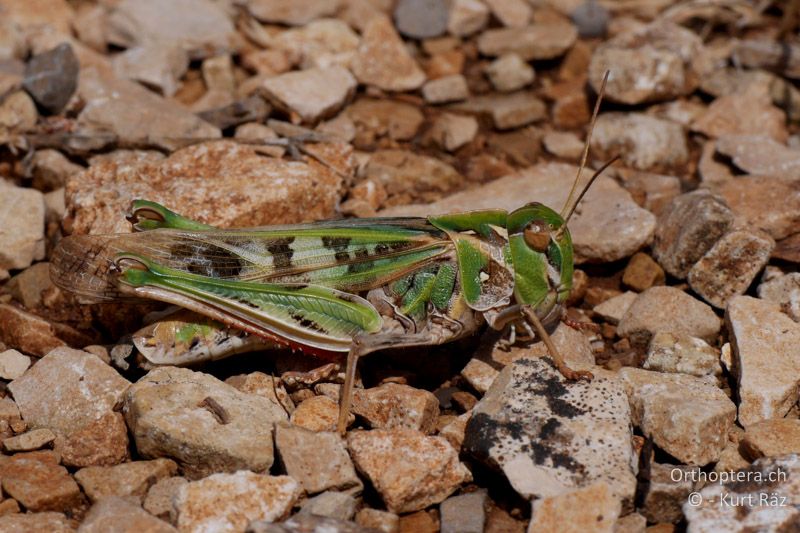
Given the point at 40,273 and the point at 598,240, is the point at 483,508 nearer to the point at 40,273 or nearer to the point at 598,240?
the point at 598,240

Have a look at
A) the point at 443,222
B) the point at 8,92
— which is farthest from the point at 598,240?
the point at 8,92

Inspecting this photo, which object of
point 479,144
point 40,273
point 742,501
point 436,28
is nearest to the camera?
point 742,501

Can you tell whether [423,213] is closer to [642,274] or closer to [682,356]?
[642,274]

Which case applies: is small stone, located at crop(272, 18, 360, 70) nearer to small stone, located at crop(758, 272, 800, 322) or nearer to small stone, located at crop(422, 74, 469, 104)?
small stone, located at crop(422, 74, 469, 104)

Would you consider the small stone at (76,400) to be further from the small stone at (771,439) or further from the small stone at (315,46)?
the small stone at (315,46)


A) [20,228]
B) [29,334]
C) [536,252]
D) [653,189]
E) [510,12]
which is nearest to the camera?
[536,252]

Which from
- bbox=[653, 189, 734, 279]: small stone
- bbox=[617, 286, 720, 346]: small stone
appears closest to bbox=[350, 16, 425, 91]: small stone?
bbox=[653, 189, 734, 279]: small stone

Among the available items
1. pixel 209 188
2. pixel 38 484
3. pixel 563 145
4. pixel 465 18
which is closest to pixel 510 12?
pixel 465 18
